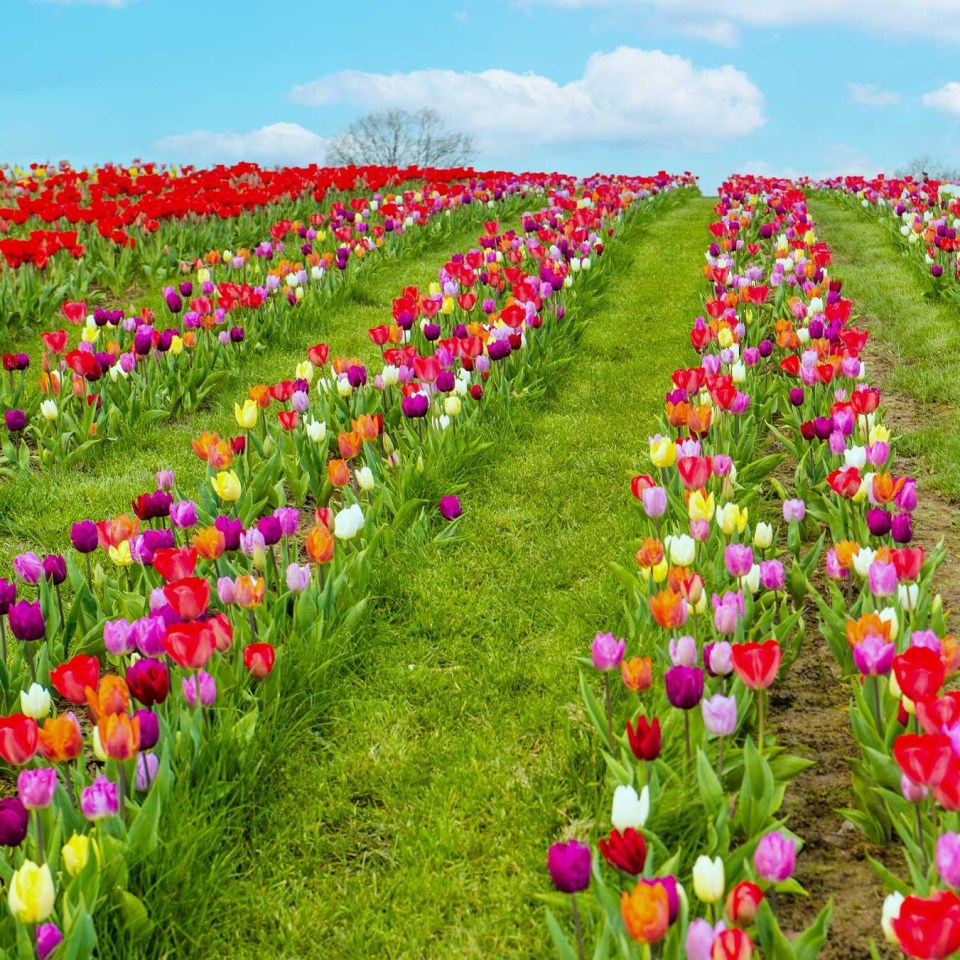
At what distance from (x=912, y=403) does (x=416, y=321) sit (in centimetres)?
399

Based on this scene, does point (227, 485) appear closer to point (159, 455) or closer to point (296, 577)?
point (296, 577)

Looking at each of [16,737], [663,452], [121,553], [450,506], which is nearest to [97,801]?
[16,737]

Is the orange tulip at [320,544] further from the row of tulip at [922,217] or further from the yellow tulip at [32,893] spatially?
the row of tulip at [922,217]

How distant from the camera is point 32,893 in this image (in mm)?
2191

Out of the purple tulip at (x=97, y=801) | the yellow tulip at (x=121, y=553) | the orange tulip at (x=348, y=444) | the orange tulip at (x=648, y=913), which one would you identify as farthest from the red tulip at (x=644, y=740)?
the orange tulip at (x=348, y=444)

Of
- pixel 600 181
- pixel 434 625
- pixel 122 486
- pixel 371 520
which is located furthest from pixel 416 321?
pixel 600 181

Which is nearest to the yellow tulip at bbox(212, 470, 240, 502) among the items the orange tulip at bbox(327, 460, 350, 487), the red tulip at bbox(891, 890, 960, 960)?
the orange tulip at bbox(327, 460, 350, 487)

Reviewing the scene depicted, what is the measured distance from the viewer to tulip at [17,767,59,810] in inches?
96.3

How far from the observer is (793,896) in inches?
115

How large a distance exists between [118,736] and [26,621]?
95 cm

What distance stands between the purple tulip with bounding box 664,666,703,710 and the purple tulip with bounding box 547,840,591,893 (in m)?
0.67

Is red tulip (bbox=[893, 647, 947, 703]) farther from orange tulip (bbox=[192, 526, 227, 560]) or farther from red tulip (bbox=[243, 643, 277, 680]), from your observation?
orange tulip (bbox=[192, 526, 227, 560])

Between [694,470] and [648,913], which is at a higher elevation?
[694,470]

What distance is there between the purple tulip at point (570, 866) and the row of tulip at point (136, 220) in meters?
9.22
